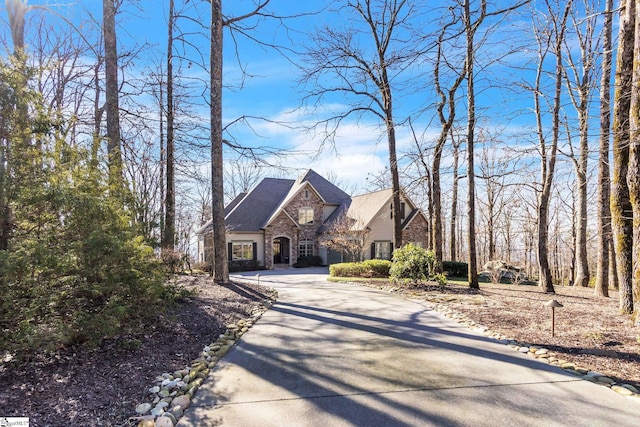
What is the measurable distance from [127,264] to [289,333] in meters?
2.59

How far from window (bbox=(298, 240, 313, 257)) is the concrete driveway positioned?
18761 mm

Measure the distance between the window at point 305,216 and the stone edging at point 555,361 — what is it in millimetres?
18630

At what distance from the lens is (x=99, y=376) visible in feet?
11.3

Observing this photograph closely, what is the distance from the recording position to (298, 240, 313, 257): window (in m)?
24.5

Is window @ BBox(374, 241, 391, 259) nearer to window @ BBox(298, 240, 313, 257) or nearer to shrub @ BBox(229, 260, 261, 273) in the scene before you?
window @ BBox(298, 240, 313, 257)

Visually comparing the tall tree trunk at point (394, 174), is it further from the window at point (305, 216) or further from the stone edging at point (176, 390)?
the window at point (305, 216)


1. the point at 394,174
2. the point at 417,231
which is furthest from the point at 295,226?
the point at 394,174

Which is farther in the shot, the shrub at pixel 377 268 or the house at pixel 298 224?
the house at pixel 298 224

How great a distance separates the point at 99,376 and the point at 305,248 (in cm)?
2137

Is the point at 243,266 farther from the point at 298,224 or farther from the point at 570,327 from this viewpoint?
the point at 570,327

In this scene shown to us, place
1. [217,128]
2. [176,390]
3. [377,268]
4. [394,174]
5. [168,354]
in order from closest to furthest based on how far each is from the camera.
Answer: [176,390] < [168,354] < [217,128] < [394,174] < [377,268]

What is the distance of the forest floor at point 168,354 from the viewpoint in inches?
114

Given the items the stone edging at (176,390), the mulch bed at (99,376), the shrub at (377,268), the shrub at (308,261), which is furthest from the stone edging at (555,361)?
the shrub at (308,261)

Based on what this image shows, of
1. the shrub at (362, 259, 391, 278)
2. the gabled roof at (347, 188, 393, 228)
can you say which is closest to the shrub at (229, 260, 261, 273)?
the gabled roof at (347, 188, 393, 228)
